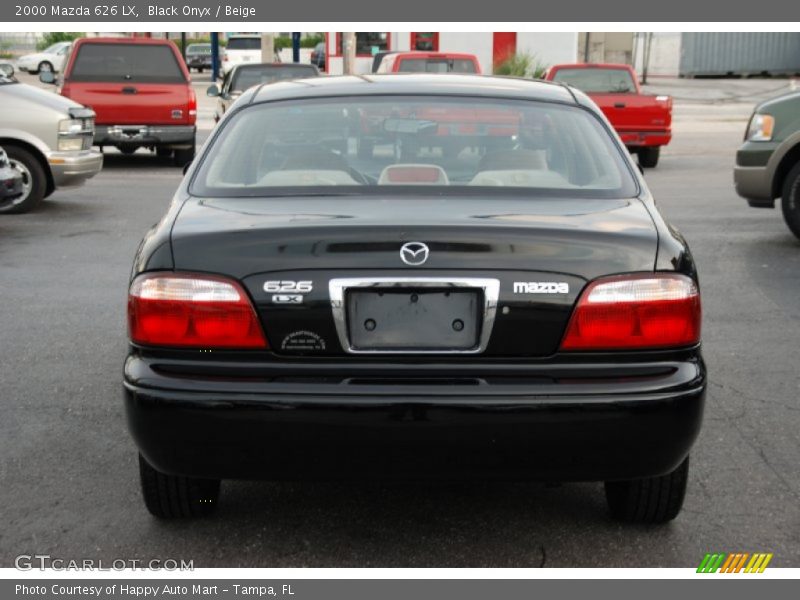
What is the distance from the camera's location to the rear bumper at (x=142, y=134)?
17.3 meters

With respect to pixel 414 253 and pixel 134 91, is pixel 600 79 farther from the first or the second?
pixel 414 253

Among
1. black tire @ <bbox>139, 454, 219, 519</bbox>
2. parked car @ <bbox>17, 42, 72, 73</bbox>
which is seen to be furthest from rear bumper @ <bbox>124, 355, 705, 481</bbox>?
parked car @ <bbox>17, 42, 72, 73</bbox>

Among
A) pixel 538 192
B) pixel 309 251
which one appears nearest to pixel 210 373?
pixel 309 251

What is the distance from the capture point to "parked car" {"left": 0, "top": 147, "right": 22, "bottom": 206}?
1134cm

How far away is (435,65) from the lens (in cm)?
2084

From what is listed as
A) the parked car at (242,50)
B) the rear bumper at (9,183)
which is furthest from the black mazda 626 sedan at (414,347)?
the parked car at (242,50)

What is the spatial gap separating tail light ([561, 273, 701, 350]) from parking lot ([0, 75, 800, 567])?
28.7 inches

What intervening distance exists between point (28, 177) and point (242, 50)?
35.8m

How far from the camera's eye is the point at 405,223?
3807mm

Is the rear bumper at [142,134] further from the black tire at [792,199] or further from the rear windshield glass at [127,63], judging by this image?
the black tire at [792,199]

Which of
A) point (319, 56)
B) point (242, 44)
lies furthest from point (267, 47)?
point (319, 56)

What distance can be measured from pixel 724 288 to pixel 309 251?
5.77 m

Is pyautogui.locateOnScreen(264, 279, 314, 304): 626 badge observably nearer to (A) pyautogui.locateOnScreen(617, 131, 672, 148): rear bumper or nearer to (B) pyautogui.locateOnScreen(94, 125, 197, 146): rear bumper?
(B) pyautogui.locateOnScreen(94, 125, 197, 146): rear bumper

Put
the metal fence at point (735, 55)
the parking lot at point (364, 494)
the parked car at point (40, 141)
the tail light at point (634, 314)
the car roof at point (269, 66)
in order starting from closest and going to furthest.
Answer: the tail light at point (634, 314) → the parking lot at point (364, 494) → the parked car at point (40, 141) → the car roof at point (269, 66) → the metal fence at point (735, 55)
